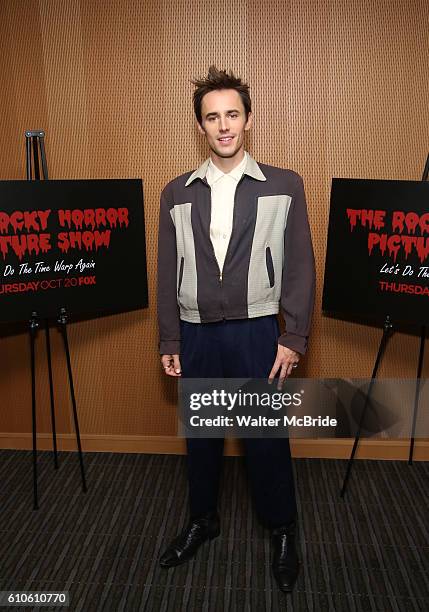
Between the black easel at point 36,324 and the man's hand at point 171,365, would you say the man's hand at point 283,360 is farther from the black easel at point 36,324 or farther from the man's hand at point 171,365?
the black easel at point 36,324

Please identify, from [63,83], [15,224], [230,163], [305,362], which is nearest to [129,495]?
[305,362]

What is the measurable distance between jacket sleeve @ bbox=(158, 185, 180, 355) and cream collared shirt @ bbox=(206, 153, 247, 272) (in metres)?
0.18

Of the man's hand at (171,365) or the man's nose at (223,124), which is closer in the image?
the man's nose at (223,124)

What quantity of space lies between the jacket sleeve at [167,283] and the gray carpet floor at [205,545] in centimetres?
75

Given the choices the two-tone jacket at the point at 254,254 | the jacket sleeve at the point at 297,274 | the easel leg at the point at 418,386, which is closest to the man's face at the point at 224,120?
the two-tone jacket at the point at 254,254

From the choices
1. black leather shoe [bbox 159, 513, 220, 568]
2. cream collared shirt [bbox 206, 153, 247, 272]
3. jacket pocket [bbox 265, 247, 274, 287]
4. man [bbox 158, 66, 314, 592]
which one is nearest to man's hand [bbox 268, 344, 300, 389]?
man [bbox 158, 66, 314, 592]

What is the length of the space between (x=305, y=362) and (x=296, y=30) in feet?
4.77

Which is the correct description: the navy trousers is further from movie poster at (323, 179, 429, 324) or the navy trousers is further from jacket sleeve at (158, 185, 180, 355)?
movie poster at (323, 179, 429, 324)

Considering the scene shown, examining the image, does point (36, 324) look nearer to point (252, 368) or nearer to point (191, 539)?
point (252, 368)

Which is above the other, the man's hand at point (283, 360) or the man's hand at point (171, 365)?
the man's hand at point (283, 360)

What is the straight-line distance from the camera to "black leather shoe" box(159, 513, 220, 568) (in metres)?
2.08

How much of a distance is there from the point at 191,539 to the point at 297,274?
1044mm

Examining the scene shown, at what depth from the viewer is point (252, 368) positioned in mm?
2043

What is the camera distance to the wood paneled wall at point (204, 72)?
7.97 feet
